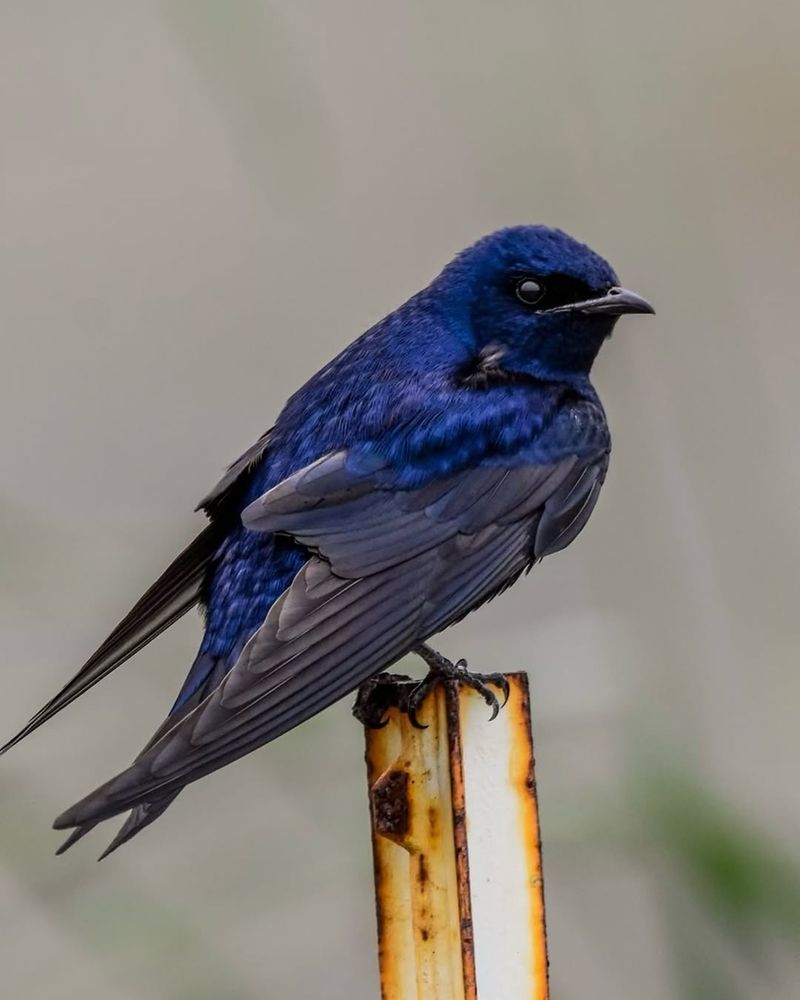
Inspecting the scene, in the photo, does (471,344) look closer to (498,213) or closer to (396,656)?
(498,213)

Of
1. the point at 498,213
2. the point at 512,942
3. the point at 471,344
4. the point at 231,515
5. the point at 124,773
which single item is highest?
the point at 498,213

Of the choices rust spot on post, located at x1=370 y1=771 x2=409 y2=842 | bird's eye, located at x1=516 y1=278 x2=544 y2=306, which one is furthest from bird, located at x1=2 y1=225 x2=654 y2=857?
rust spot on post, located at x1=370 y1=771 x2=409 y2=842

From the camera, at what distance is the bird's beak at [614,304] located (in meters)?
1.71

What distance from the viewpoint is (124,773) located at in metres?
1.12

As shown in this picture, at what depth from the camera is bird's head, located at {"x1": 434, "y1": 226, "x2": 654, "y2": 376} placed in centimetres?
173

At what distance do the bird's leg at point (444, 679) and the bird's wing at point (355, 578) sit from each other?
0.11 ft

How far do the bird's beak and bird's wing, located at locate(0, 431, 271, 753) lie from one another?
33cm

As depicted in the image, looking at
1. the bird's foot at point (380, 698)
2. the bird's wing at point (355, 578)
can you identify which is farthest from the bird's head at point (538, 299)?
the bird's foot at point (380, 698)

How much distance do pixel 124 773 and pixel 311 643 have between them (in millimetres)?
248

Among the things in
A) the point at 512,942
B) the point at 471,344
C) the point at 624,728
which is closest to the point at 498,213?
the point at 471,344

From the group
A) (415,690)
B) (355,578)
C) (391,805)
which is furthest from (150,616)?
(391,805)

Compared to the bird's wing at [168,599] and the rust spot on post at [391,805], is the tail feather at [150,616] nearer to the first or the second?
the bird's wing at [168,599]

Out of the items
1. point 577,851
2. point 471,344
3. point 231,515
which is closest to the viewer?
point 577,851

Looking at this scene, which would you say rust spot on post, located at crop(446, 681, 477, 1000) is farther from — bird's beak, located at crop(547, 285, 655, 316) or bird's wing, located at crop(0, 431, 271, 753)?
bird's beak, located at crop(547, 285, 655, 316)
